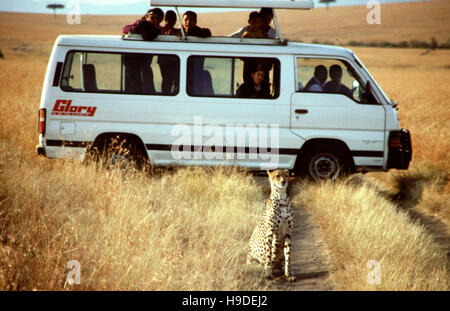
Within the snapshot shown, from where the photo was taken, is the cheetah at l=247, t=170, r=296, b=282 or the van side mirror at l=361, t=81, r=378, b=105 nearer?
the cheetah at l=247, t=170, r=296, b=282

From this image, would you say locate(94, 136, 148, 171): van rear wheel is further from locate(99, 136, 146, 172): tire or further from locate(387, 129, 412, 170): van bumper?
locate(387, 129, 412, 170): van bumper

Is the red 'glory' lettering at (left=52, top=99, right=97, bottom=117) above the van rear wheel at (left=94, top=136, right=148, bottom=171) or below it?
above

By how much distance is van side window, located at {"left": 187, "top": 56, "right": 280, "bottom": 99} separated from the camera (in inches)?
297

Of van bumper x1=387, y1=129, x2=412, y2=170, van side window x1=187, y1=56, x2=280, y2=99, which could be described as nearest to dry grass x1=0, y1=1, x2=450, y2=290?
van bumper x1=387, y1=129, x2=412, y2=170

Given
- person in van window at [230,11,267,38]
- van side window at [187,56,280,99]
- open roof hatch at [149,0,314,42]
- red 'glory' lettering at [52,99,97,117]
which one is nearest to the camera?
open roof hatch at [149,0,314,42]

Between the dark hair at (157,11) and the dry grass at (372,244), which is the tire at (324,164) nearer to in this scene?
the dry grass at (372,244)

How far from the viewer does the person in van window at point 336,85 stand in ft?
25.0

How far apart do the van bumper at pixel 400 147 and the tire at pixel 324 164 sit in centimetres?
67

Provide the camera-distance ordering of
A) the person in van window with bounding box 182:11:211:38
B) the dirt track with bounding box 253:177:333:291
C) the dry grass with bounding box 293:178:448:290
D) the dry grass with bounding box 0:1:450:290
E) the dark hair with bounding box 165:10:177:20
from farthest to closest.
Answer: the dark hair with bounding box 165:10:177:20
the person in van window with bounding box 182:11:211:38
the dirt track with bounding box 253:177:333:291
the dry grass with bounding box 293:178:448:290
the dry grass with bounding box 0:1:450:290

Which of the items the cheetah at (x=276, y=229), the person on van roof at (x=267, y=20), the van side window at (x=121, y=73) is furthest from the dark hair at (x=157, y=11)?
the cheetah at (x=276, y=229)

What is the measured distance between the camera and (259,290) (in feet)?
14.3

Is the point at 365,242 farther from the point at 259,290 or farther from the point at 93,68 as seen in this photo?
the point at 93,68

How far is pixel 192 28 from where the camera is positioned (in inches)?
311

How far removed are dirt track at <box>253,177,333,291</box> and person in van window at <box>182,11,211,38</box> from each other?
3.03 meters
